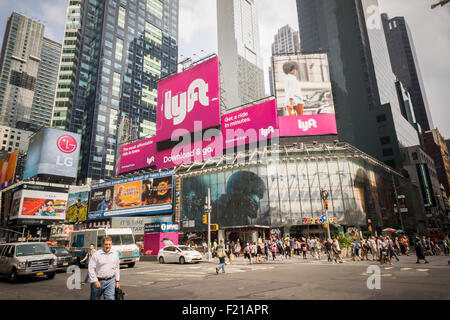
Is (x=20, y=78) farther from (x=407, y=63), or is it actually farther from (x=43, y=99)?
(x=407, y=63)

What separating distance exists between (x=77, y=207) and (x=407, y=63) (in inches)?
7873

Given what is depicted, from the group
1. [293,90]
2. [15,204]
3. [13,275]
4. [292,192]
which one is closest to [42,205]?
[15,204]

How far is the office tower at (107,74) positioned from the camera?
10119cm

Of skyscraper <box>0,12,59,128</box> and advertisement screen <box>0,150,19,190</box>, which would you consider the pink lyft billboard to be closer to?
advertisement screen <box>0,150,19,190</box>

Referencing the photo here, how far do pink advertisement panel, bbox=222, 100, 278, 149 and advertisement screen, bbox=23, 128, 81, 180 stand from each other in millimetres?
36812

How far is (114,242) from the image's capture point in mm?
19984

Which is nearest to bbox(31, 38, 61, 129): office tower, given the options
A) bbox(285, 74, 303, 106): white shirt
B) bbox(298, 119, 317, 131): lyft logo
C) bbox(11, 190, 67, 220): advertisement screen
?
bbox(11, 190, 67, 220): advertisement screen

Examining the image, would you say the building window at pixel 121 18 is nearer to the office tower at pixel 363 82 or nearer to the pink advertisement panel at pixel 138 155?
the office tower at pixel 363 82

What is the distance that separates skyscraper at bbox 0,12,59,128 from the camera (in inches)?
6939

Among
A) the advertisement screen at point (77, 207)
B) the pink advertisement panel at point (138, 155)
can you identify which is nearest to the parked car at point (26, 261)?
the pink advertisement panel at point (138, 155)

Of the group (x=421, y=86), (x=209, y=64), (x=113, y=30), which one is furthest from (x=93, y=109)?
(x=421, y=86)

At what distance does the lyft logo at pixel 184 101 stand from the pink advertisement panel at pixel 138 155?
899cm

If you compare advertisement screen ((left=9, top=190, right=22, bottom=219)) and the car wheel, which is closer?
the car wheel
